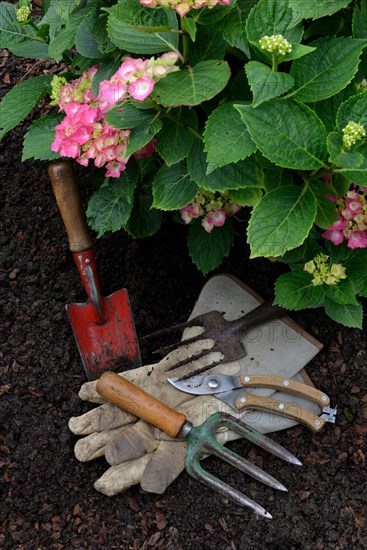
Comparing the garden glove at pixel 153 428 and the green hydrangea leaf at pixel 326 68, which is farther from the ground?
the green hydrangea leaf at pixel 326 68

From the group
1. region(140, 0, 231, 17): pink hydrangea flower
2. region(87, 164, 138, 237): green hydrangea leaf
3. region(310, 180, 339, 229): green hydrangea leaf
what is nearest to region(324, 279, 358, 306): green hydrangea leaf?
region(310, 180, 339, 229): green hydrangea leaf

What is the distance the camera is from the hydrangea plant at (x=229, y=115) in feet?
4.52

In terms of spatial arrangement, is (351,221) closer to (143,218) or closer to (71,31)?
(143,218)

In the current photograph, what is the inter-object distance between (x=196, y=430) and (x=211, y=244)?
1.53 feet

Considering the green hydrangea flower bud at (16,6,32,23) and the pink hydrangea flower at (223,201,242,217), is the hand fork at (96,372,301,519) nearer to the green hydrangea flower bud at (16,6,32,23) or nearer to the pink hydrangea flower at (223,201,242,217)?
the pink hydrangea flower at (223,201,242,217)

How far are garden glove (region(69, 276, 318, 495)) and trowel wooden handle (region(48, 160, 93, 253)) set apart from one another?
0.37 m

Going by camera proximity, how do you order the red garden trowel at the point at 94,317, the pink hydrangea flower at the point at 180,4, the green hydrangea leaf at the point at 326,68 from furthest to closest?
the red garden trowel at the point at 94,317
the green hydrangea leaf at the point at 326,68
the pink hydrangea flower at the point at 180,4

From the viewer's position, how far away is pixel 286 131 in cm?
139

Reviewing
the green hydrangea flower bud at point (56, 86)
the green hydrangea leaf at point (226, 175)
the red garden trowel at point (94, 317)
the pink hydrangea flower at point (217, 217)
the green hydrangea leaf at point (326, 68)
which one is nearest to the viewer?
the green hydrangea leaf at point (326, 68)

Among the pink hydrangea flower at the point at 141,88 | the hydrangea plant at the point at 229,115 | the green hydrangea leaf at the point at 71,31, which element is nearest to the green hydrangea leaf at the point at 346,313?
the hydrangea plant at the point at 229,115

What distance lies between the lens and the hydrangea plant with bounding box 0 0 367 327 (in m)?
1.38

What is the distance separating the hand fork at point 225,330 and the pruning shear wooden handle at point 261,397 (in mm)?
63

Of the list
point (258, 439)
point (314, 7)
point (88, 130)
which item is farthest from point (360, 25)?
point (258, 439)

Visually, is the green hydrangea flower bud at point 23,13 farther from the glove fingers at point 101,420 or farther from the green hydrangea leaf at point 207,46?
the glove fingers at point 101,420
